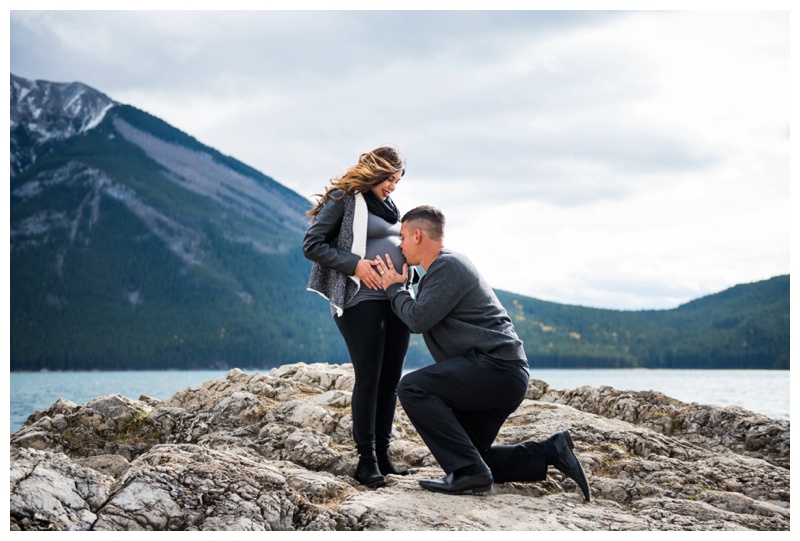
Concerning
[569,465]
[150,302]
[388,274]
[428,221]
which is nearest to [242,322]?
[150,302]

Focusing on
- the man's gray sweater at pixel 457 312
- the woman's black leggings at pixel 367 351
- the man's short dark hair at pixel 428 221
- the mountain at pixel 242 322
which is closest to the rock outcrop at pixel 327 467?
the woman's black leggings at pixel 367 351

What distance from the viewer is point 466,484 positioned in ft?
18.7

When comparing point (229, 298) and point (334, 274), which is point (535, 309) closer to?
point (229, 298)

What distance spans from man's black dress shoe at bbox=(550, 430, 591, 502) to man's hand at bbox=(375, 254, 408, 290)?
1.82 metres

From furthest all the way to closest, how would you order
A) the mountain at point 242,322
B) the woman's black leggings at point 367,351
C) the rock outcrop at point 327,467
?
the mountain at point 242,322
the woman's black leggings at point 367,351
the rock outcrop at point 327,467

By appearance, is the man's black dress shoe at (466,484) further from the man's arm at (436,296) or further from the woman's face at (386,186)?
the woman's face at (386,186)

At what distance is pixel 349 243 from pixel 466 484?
7.09ft

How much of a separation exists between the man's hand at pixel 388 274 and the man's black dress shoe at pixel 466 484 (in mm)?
1563

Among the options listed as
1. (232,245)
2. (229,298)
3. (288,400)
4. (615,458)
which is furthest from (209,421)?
(232,245)

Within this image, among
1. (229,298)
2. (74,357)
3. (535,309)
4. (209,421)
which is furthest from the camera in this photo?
(229,298)

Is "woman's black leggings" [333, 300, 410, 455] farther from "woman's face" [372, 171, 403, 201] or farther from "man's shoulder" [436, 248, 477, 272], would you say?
"woman's face" [372, 171, 403, 201]

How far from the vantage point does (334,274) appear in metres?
6.38

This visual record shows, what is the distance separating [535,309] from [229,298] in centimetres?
6788

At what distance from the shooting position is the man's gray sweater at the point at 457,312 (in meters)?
5.75
